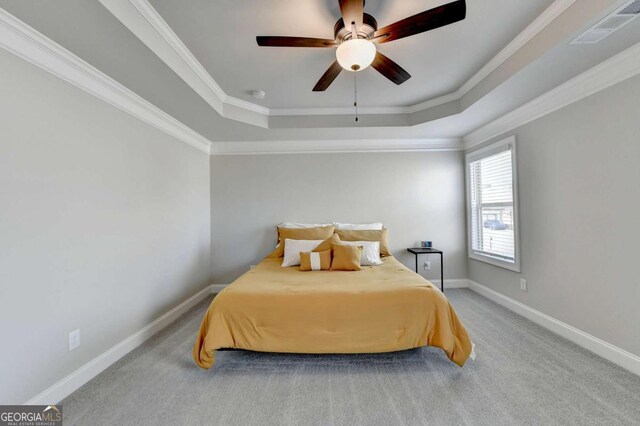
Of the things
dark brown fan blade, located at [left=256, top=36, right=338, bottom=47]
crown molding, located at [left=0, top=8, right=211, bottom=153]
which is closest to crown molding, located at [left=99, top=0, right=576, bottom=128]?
crown molding, located at [left=0, top=8, right=211, bottom=153]

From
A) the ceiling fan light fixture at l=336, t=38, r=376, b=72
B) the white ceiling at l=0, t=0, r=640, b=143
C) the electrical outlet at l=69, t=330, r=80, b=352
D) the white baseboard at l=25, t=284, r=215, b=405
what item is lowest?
the white baseboard at l=25, t=284, r=215, b=405

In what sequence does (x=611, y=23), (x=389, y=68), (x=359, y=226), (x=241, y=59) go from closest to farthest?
1. (x=611, y=23)
2. (x=389, y=68)
3. (x=241, y=59)
4. (x=359, y=226)

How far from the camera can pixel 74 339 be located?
75.4 inches

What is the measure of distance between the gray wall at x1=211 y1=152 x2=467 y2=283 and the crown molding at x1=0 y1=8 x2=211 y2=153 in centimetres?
150

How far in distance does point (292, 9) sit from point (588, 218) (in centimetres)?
298

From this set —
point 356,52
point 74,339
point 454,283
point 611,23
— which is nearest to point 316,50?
point 356,52

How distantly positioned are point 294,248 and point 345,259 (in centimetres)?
70

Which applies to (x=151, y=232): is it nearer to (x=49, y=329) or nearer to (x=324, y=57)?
(x=49, y=329)

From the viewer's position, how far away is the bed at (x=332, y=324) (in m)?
2.08

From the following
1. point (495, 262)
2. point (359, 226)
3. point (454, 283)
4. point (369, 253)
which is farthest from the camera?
point (454, 283)

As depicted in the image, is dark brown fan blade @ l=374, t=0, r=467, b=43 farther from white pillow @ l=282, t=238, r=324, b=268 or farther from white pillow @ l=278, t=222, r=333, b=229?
white pillow @ l=278, t=222, r=333, b=229

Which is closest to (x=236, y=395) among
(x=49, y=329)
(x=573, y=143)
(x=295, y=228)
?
(x=49, y=329)

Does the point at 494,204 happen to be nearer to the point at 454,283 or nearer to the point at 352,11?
the point at 454,283

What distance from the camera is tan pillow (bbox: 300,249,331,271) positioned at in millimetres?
3008
